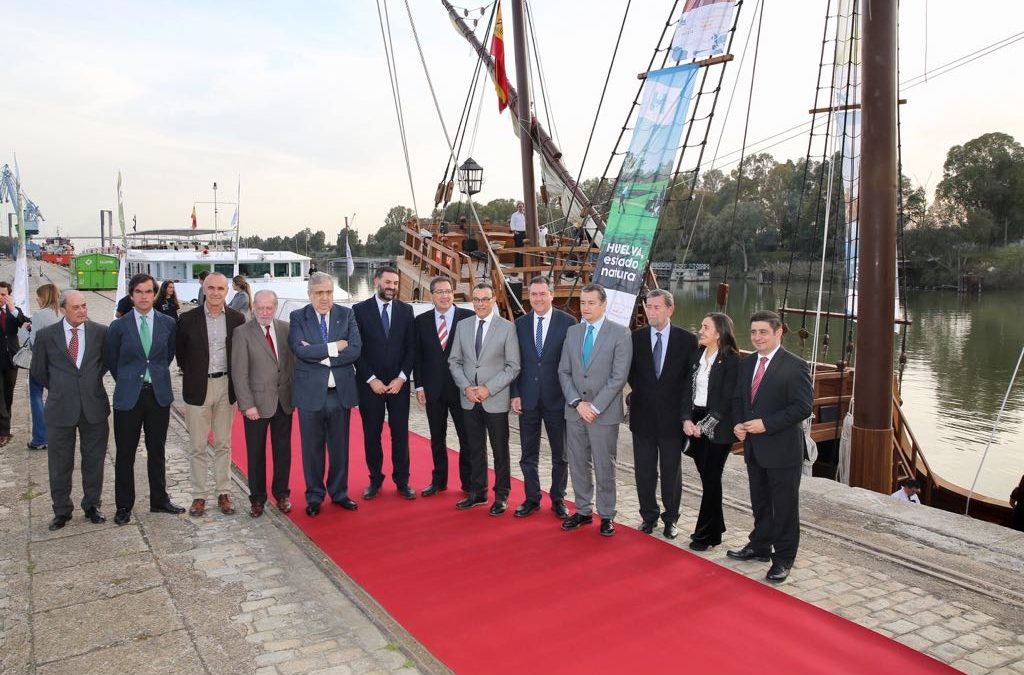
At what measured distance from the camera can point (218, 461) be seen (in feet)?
17.1

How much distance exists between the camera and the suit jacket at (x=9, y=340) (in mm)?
6915

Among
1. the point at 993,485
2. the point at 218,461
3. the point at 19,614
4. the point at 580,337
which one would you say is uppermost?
the point at 580,337

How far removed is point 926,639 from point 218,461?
4423 mm

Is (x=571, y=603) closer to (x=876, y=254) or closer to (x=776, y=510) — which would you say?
(x=776, y=510)

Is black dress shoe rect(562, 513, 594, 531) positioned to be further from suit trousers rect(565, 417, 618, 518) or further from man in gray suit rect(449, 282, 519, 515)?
man in gray suit rect(449, 282, 519, 515)

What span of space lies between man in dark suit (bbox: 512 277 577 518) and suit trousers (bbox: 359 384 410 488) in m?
0.91

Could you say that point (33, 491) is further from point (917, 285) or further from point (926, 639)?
point (917, 285)

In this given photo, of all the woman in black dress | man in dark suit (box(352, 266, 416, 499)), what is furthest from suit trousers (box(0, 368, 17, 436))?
the woman in black dress

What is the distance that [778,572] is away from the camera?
13.0 ft

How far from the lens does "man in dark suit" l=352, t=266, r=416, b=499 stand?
5.36 meters

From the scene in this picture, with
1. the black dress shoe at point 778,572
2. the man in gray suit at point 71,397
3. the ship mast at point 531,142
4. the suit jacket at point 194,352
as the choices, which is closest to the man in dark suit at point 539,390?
the black dress shoe at point 778,572

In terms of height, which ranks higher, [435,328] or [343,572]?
[435,328]

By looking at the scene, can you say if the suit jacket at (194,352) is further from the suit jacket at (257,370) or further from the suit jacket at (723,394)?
the suit jacket at (723,394)

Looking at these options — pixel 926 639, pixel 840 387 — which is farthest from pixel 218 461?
pixel 840 387
